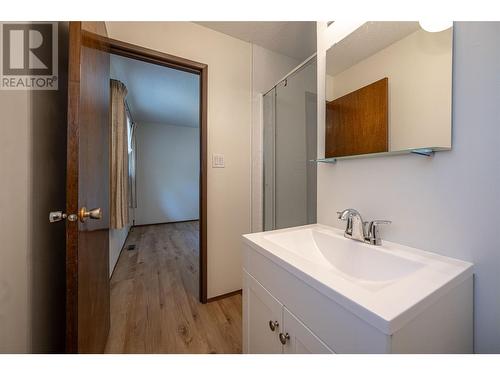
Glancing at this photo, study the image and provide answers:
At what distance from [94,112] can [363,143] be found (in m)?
1.24

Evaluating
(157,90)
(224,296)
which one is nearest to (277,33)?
(157,90)

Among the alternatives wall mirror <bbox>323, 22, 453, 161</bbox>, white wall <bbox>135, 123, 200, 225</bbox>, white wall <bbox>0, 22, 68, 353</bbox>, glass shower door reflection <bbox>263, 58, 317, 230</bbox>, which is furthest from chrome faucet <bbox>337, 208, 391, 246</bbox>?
white wall <bbox>135, 123, 200, 225</bbox>

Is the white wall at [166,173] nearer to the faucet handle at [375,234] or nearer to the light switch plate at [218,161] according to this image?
the light switch plate at [218,161]

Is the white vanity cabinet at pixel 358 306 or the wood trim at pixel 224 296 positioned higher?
the white vanity cabinet at pixel 358 306

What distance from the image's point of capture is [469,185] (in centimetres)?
61

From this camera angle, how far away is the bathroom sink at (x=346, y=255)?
708 mm

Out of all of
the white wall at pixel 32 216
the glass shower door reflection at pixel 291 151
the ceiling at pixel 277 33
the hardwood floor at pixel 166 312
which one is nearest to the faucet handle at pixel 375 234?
the glass shower door reflection at pixel 291 151

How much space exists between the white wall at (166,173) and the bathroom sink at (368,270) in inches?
152

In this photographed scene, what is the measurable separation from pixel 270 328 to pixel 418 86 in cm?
102

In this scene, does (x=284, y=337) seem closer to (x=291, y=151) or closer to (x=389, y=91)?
(x=389, y=91)

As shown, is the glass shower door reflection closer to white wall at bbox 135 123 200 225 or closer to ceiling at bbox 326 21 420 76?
ceiling at bbox 326 21 420 76

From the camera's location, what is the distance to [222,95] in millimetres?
1711
